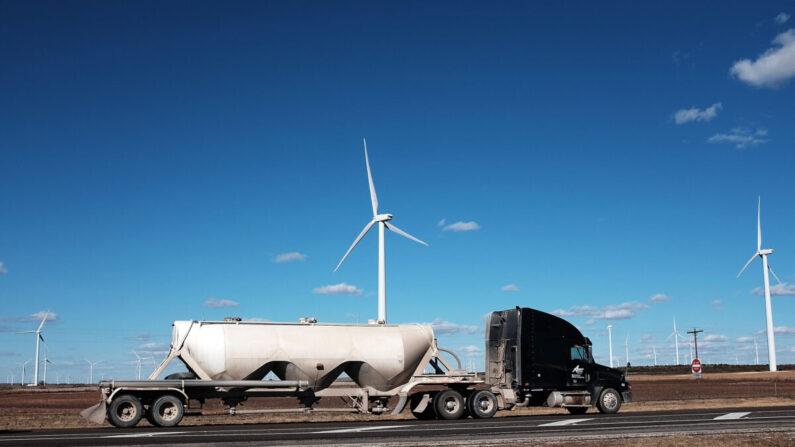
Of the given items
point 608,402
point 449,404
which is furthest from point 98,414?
point 608,402

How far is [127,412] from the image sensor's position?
25.1 meters

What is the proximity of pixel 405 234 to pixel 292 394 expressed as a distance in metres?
24.4

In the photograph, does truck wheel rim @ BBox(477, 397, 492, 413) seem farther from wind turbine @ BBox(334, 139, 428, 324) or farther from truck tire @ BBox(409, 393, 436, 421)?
wind turbine @ BBox(334, 139, 428, 324)

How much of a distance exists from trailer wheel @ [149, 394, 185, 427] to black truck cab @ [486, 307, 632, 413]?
38.7ft

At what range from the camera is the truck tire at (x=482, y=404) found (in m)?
28.3

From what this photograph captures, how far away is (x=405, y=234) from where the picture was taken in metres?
51.0

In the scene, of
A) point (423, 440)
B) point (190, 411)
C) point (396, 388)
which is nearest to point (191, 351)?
point (190, 411)

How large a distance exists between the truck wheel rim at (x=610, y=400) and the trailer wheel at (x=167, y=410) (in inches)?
620

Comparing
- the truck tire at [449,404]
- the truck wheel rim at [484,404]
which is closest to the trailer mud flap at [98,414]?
the truck tire at [449,404]

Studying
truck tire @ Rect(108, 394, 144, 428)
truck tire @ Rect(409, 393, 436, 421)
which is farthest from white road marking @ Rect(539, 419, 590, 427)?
truck tire @ Rect(108, 394, 144, 428)

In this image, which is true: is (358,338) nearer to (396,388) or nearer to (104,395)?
(396,388)

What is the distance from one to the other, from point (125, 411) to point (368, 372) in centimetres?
A: 848

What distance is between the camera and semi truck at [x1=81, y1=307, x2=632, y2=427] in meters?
25.9

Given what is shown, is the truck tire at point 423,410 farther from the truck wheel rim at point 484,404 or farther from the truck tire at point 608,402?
the truck tire at point 608,402
